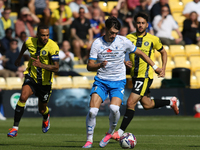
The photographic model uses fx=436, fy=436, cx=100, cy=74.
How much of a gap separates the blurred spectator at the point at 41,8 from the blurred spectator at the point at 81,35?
1.28 metres

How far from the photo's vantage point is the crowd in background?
57.3ft

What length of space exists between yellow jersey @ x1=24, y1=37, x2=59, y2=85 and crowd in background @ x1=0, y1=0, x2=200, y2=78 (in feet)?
25.6

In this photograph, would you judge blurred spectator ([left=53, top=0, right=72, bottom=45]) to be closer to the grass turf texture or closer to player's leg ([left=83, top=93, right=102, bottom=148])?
the grass turf texture

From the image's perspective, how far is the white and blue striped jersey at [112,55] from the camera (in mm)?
7293

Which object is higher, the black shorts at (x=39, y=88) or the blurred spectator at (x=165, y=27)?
the blurred spectator at (x=165, y=27)

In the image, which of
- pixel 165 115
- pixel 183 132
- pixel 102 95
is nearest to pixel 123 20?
pixel 165 115

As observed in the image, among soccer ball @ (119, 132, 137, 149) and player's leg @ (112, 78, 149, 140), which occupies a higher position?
player's leg @ (112, 78, 149, 140)

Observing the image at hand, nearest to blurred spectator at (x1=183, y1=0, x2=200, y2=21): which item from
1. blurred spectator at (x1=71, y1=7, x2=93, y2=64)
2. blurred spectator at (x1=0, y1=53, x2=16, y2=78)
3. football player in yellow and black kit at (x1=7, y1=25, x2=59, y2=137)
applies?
blurred spectator at (x1=71, y1=7, x2=93, y2=64)

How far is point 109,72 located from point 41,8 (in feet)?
38.9

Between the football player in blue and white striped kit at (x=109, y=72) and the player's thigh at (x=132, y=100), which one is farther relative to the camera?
the player's thigh at (x=132, y=100)

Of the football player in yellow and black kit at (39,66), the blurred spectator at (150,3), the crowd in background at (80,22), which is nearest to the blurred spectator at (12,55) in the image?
the crowd in background at (80,22)

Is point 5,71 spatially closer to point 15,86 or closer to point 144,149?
point 15,86

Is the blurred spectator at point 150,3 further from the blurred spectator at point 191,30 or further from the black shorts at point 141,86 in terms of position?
the black shorts at point 141,86

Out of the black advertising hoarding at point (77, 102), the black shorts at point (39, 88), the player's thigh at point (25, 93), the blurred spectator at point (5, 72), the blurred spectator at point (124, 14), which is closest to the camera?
the player's thigh at point (25, 93)
